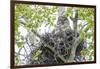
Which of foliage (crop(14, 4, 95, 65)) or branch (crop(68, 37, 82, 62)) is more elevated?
foliage (crop(14, 4, 95, 65))

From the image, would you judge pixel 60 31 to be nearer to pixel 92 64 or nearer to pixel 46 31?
pixel 46 31

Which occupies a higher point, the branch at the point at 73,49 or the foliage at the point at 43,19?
the foliage at the point at 43,19

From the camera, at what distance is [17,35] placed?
1.89 m

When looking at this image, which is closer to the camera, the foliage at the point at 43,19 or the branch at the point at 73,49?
the foliage at the point at 43,19

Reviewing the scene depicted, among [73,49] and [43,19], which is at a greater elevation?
[43,19]

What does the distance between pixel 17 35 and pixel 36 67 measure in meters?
0.39

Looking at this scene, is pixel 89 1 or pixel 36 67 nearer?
pixel 36 67

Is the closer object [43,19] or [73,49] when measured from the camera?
[43,19]

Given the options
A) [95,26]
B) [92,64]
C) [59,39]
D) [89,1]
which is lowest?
[92,64]

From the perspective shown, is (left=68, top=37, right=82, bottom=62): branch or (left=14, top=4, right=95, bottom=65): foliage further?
(left=68, top=37, right=82, bottom=62): branch
